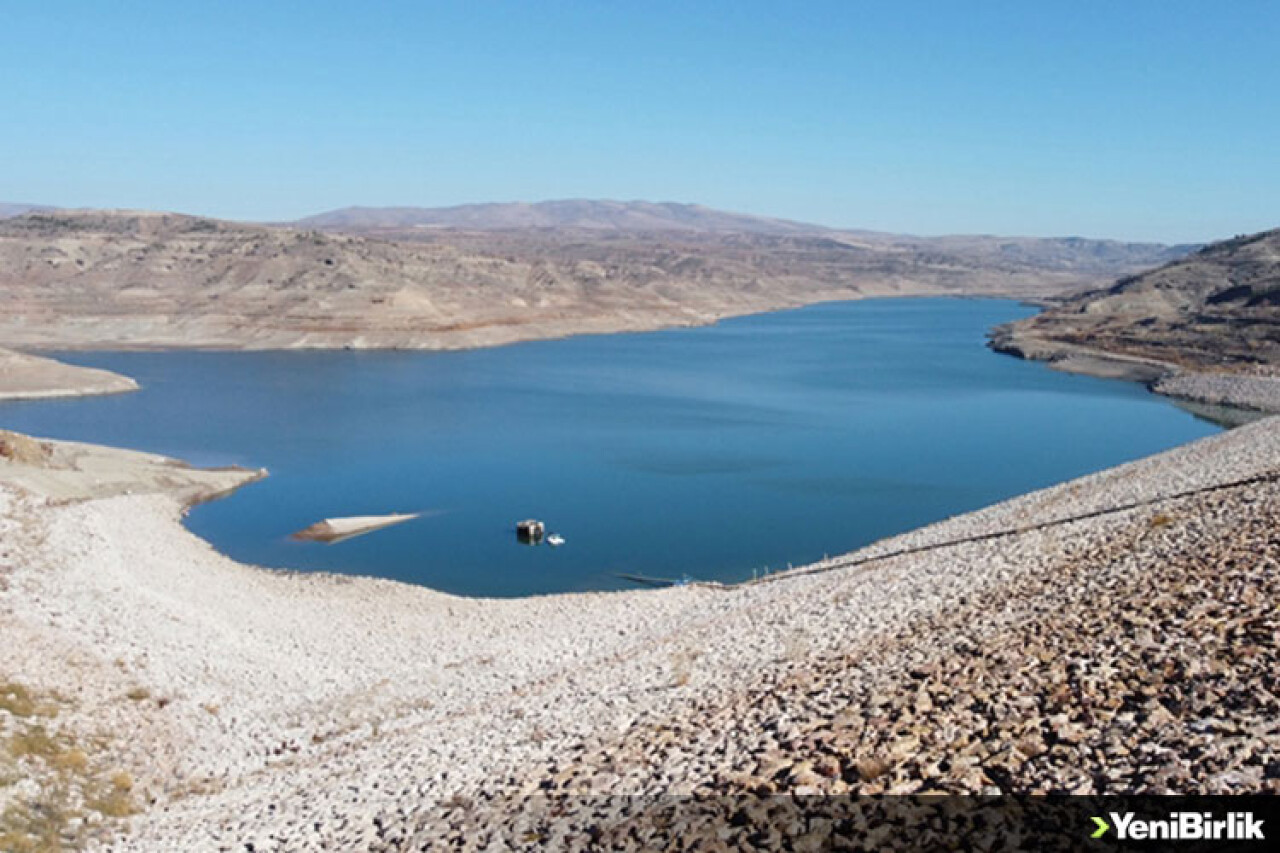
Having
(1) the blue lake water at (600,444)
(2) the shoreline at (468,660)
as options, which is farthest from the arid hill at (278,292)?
(2) the shoreline at (468,660)

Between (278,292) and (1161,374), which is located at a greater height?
(278,292)

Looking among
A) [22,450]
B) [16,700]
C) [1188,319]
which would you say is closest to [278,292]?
[22,450]

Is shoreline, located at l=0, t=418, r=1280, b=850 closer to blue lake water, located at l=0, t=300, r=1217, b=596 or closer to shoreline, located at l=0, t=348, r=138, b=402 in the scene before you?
blue lake water, located at l=0, t=300, r=1217, b=596

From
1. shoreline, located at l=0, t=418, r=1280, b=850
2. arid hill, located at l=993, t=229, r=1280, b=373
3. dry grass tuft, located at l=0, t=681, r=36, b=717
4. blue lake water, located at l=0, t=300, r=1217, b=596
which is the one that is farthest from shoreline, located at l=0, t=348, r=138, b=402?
arid hill, located at l=993, t=229, r=1280, b=373

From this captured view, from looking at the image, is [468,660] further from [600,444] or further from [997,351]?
[997,351]

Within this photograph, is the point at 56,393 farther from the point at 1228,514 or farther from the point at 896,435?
the point at 1228,514

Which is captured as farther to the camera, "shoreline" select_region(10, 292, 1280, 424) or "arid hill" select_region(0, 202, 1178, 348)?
"arid hill" select_region(0, 202, 1178, 348)

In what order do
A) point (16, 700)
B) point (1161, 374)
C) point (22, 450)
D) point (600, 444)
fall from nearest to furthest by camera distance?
point (16, 700) < point (22, 450) < point (600, 444) < point (1161, 374)

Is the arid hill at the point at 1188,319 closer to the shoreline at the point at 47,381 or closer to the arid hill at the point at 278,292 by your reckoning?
the arid hill at the point at 278,292
